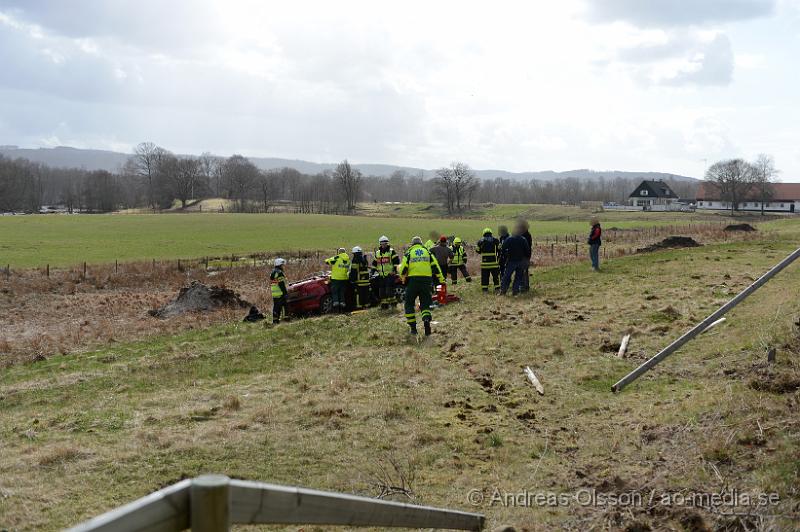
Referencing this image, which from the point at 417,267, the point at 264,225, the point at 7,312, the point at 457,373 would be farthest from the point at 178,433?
the point at 264,225

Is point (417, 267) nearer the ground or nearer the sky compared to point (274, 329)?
nearer the sky

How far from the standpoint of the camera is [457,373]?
10.7 meters

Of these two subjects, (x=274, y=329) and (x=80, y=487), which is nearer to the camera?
(x=80, y=487)

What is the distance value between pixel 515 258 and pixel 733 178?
3627 inches

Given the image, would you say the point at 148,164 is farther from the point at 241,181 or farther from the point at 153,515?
the point at 153,515

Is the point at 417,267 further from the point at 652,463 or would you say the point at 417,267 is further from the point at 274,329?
the point at 652,463

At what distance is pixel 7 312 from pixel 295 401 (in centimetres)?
2026

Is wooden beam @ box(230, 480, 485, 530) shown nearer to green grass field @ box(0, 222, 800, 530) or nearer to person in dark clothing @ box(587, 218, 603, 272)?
green grass field @ box(0, 222, 800, 530)

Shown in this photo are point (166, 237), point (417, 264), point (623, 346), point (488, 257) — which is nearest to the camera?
point (623, 346)

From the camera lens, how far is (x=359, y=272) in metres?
18.2

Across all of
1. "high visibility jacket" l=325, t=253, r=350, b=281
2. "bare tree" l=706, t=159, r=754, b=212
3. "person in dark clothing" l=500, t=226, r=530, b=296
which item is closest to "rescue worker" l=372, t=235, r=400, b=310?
"high visibility jacket" l=325, t=253, r=350, b=281

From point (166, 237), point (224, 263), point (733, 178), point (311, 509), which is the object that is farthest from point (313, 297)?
point (733, 178)

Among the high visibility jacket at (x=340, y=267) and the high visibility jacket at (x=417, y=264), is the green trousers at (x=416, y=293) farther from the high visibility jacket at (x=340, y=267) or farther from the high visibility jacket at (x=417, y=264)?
the high visibility jacket at (x=340, y=267)

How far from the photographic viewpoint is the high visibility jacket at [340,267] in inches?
699
